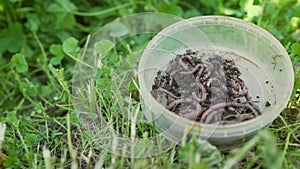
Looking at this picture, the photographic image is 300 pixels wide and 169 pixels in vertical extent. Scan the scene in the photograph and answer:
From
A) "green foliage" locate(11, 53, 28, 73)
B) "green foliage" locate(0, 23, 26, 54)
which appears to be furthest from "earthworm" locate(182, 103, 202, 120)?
"green foliage" locate(0, 23, 26, 54)

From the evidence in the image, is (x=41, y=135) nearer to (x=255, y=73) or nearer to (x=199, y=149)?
(x=199, y=149)

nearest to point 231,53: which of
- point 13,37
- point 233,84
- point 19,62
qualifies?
point 233,84

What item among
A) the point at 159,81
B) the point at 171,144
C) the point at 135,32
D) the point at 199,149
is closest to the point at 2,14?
the point at 135,32

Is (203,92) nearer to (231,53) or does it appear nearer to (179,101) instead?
(179,101)

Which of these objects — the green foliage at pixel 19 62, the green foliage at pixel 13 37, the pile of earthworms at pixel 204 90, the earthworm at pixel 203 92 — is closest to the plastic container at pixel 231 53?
the pile of earthworms at pixel 204 90

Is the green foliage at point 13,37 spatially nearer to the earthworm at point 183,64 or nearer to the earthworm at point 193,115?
the earthworm at point 183,64

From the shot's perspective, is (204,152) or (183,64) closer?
(204,152)

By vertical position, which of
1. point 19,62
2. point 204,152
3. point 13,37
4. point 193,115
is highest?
point 13,37
